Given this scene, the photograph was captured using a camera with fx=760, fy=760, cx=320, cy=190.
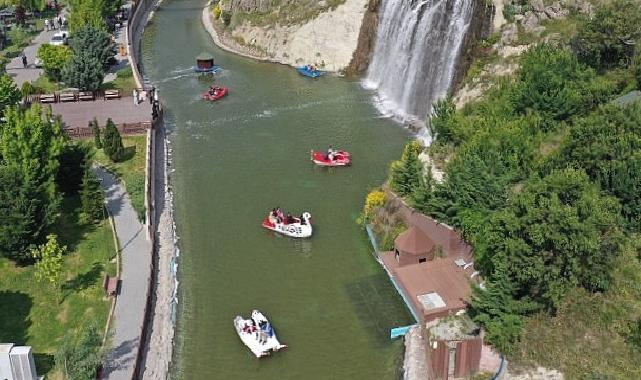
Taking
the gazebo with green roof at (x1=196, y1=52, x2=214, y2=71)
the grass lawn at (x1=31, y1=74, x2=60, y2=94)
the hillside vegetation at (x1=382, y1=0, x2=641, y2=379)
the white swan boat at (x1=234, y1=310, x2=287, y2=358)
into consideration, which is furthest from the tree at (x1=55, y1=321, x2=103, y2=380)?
the gazebo with green roof at (x1=196, y1=52, x2=214, y2=71)

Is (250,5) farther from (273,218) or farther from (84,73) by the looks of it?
(273,218)

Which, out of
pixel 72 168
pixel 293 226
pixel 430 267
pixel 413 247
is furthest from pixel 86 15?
pixel 430 267

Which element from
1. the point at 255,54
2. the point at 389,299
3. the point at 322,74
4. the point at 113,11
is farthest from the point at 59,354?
the point at 113,11

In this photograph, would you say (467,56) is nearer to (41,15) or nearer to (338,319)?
(338,319)

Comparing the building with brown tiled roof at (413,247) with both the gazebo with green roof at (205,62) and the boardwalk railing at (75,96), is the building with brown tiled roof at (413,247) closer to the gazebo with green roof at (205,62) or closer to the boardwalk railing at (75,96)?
the boardwalk railing at (75,96)

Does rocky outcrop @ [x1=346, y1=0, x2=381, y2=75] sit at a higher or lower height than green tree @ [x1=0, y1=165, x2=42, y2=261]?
higher

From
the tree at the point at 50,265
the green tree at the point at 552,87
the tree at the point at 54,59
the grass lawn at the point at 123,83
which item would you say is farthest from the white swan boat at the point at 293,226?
the tree at the point at 54,59

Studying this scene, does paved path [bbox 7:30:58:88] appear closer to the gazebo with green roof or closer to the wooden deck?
the wooden deck
